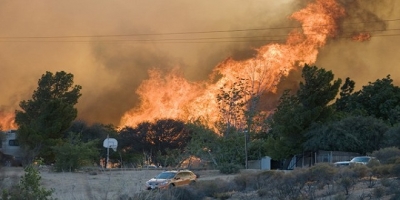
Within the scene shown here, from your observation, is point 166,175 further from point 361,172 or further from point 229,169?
point 229,169

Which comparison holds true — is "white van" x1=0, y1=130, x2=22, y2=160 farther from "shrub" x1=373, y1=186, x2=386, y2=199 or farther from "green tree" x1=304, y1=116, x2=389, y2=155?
"shrub" x1=373, y1=186, x2=386, y2=199

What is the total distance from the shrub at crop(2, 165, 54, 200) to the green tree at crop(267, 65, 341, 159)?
5775cm

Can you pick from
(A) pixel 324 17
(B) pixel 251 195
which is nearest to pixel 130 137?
(A) pixel 324 17

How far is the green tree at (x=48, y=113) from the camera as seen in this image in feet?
274

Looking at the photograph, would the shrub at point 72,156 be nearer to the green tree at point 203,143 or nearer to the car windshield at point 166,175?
the green tree at point 203,143

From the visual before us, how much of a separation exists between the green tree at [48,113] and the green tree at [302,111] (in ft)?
83.5

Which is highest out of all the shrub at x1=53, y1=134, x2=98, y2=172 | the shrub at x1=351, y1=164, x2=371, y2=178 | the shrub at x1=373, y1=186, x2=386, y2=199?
the shrub at x1=53, y1=134, x2=98, y2=172

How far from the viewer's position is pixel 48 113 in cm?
8819

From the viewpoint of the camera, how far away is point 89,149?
246ft

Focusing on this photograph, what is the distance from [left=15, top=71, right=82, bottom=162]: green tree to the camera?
8356 centimetres

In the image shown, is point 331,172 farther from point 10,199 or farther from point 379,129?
point 379,129

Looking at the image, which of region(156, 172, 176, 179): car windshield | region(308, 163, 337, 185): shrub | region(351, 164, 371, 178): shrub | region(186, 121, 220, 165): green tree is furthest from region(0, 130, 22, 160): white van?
region(351, 164, 371, 178): shrub

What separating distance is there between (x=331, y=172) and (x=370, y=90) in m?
65.1

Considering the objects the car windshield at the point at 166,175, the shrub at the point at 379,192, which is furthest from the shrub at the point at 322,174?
the car windshield at the point at 166,175
